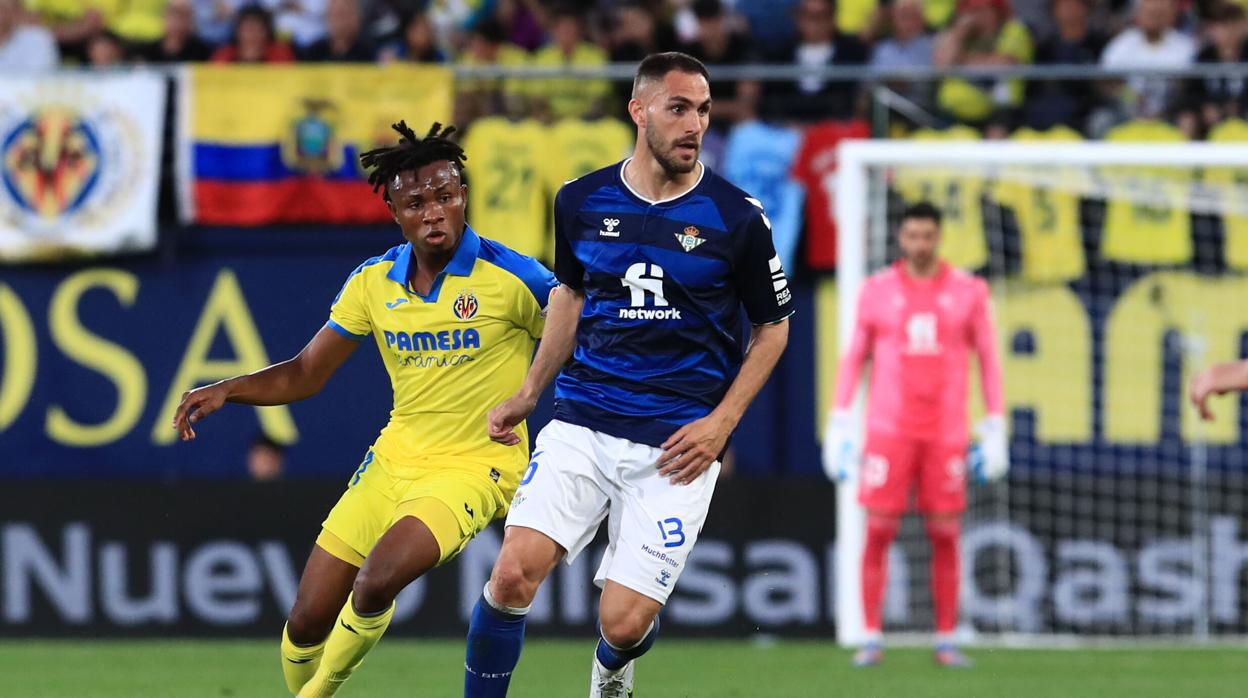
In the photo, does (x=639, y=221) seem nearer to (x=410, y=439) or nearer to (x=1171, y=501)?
(x=410, y=439)

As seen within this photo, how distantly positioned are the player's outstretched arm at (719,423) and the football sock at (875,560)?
4.04 metres

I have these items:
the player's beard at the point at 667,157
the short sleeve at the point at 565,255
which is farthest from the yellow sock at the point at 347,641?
the player's beard at the point at 667,157

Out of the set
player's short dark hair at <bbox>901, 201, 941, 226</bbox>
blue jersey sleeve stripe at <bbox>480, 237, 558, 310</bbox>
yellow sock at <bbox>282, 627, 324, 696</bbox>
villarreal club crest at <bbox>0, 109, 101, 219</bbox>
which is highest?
villarreal club crest at <bbox>0, 109, 101, 219</bbox>

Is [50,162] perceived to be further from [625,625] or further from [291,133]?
[625,625]

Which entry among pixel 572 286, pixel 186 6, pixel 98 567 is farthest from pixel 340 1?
pixel 572 286

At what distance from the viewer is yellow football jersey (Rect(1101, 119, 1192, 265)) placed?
12422 millimetres

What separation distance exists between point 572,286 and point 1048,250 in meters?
6.50

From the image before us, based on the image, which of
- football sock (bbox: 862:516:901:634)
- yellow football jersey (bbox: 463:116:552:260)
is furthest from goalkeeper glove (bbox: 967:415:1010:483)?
yellow football jersey (bbox: 463:116:552:260)

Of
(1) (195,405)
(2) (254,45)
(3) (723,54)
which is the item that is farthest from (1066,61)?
(1) (195,405)

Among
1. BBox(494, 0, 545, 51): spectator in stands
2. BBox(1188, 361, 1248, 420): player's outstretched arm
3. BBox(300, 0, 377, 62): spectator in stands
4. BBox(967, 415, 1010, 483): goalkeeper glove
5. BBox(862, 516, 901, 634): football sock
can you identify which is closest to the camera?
BBox(1188, 361, 1248, 420): player's outstretched arm

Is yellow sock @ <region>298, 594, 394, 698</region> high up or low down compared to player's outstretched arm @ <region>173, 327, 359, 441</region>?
down

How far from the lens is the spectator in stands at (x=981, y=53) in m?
13.2

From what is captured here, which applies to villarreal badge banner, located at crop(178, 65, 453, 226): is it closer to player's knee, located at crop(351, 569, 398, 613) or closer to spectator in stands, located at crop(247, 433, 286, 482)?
spectator in stands, located at crop(247, 433, 286, 482)

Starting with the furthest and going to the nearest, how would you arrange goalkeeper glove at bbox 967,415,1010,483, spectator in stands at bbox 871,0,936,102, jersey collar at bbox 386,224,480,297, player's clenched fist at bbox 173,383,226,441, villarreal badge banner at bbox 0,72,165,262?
spectator in stands at bbox 871,0,936,102 → villarreal badge banner at bbox 0,72,165,262 → goalkeeper glove at bbox 967,415,1010,483 → jersey collar at bbox 386,224,480,297 → player's clenched fist at bbox 173,383,226,441
